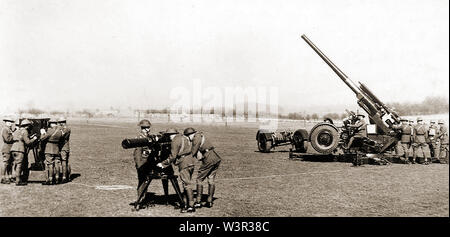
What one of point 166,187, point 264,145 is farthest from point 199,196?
point 264,145

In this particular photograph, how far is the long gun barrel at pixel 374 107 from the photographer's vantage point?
16.0 meters

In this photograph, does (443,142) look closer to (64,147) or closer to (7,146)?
(64,147)

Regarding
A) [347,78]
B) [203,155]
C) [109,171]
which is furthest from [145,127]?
[347,78]

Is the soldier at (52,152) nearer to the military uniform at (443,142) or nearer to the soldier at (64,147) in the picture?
the soldier at (64,147)

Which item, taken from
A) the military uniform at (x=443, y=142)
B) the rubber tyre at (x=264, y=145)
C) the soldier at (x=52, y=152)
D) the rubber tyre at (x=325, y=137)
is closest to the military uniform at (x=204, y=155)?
the soldier at (x=52, y=152)

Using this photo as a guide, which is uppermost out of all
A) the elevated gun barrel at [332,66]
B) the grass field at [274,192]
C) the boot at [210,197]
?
the elevated gun barrel at [332,66]

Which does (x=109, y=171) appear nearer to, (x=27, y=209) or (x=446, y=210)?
(x=27, y=209)

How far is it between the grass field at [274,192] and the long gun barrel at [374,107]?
1644 mm

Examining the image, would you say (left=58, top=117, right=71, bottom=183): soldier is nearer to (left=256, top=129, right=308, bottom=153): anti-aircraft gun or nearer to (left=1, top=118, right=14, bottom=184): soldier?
(left=1, top=118, right=14, bottom=184): soldier

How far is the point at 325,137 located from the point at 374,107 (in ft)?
7.19

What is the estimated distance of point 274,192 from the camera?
10539 mm

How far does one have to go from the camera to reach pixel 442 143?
17.4 m

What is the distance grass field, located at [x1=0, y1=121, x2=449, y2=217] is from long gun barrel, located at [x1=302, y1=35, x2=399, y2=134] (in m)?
1.64

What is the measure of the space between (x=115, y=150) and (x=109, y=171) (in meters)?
7.04
